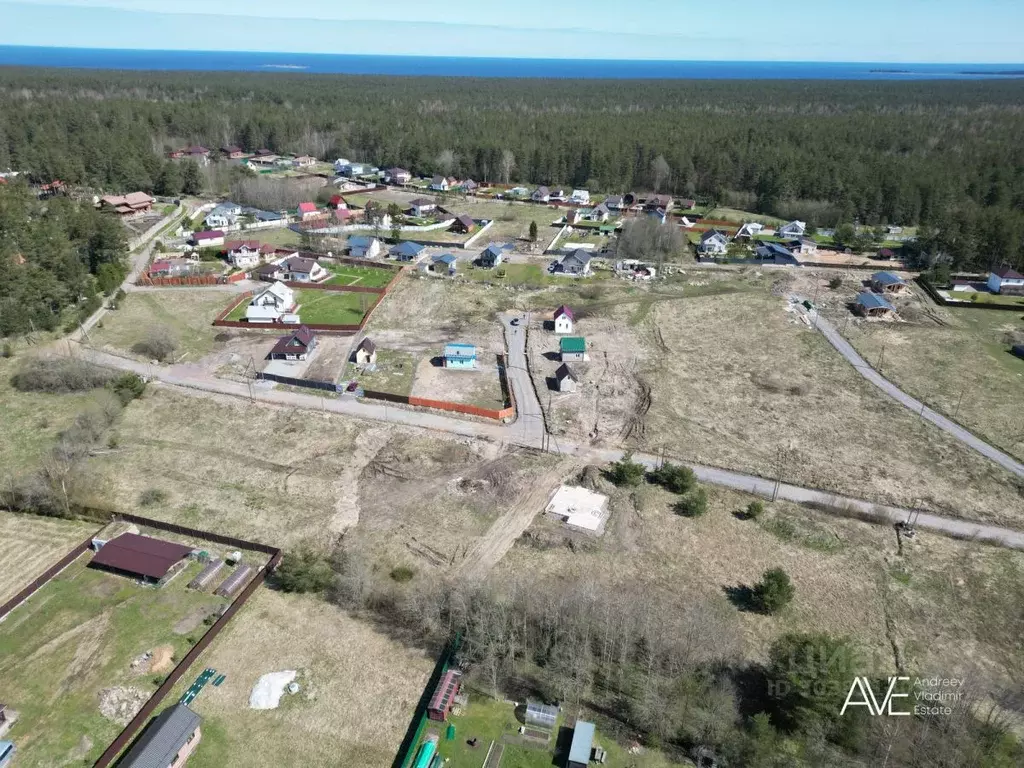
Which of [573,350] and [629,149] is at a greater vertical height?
[629,149]

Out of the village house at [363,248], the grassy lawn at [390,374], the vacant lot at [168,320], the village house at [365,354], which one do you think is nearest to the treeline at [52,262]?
the vacant lot at [168,320]

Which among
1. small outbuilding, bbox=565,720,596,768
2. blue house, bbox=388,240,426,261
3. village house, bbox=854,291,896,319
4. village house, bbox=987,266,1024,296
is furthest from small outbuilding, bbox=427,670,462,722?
village house, bbox=987,266,1024,296

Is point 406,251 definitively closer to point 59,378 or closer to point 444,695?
point 59,378

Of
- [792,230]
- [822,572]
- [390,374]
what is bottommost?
[822,572]

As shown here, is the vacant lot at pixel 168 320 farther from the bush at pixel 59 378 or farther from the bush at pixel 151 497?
the bush at pixel 151 497

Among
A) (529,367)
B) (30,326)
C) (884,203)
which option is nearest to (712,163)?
(884,203)

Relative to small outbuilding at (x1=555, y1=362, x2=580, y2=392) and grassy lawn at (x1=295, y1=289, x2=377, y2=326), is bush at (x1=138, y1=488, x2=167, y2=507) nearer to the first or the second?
grassy lawn at (x1=295, y1=289, x2=377, y2=326)

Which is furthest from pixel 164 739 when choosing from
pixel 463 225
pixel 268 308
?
pixel 463 225
